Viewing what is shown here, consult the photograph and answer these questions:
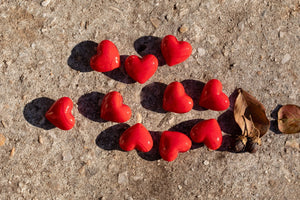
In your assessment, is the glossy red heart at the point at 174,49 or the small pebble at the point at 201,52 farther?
the small pebble at the point at 201,52

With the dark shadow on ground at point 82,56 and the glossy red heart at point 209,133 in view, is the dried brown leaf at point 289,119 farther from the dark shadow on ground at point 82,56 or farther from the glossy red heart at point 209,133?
the dark shadow on ground at point 82,56

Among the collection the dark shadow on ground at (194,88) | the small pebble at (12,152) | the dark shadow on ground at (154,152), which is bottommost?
the small pebble at (12,152)

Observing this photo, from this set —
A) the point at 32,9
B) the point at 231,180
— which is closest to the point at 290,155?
the point at 231,180

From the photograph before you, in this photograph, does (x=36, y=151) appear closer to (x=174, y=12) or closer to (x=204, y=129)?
(x=204, y=129)

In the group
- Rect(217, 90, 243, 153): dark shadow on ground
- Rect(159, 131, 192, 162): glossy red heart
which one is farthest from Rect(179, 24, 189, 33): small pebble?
Rect(159, 131, 192, 162): glossy red heart

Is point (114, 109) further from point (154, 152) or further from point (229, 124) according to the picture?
point (229, 124)

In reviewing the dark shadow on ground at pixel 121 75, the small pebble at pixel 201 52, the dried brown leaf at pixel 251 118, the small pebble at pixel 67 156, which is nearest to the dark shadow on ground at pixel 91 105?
the dark shadow on ground at pixel 121 75

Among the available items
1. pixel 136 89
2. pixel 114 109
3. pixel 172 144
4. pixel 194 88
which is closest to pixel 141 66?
pixel 136 89
